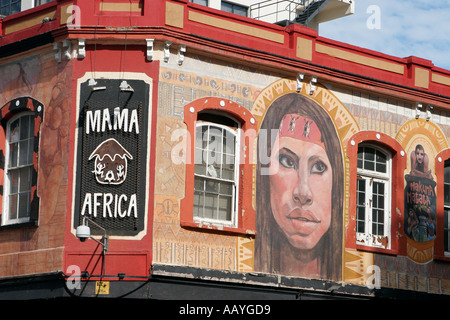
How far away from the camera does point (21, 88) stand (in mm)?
22578

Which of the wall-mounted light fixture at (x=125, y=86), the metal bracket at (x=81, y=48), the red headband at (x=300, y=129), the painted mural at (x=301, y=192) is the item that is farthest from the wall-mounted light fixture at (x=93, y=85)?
the red headband at (x=300, y=129)

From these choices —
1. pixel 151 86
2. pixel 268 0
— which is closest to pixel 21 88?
pixel 151 86

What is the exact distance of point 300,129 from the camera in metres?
23.4

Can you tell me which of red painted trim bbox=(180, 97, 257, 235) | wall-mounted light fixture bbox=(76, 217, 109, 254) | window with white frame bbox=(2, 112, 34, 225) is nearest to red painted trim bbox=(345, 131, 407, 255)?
red painted trim bbox=(180, 97, 257, 235)

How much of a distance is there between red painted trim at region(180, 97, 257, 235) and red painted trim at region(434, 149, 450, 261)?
5.57 metres

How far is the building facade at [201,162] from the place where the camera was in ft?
68.5

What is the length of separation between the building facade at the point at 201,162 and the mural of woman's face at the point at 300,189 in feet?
0.11

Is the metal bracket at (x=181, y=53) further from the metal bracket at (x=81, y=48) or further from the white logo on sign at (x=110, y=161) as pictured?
the white logo on sign at (x=110, y=161)

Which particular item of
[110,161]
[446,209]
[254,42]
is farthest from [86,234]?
[446,209]

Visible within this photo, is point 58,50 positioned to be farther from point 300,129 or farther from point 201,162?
point 300,129

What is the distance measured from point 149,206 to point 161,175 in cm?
71

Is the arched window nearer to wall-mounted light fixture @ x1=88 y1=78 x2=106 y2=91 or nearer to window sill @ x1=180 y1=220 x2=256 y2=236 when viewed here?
wall-mounted light fixture @ x1=88 y1=78 x2=106 y2=91
